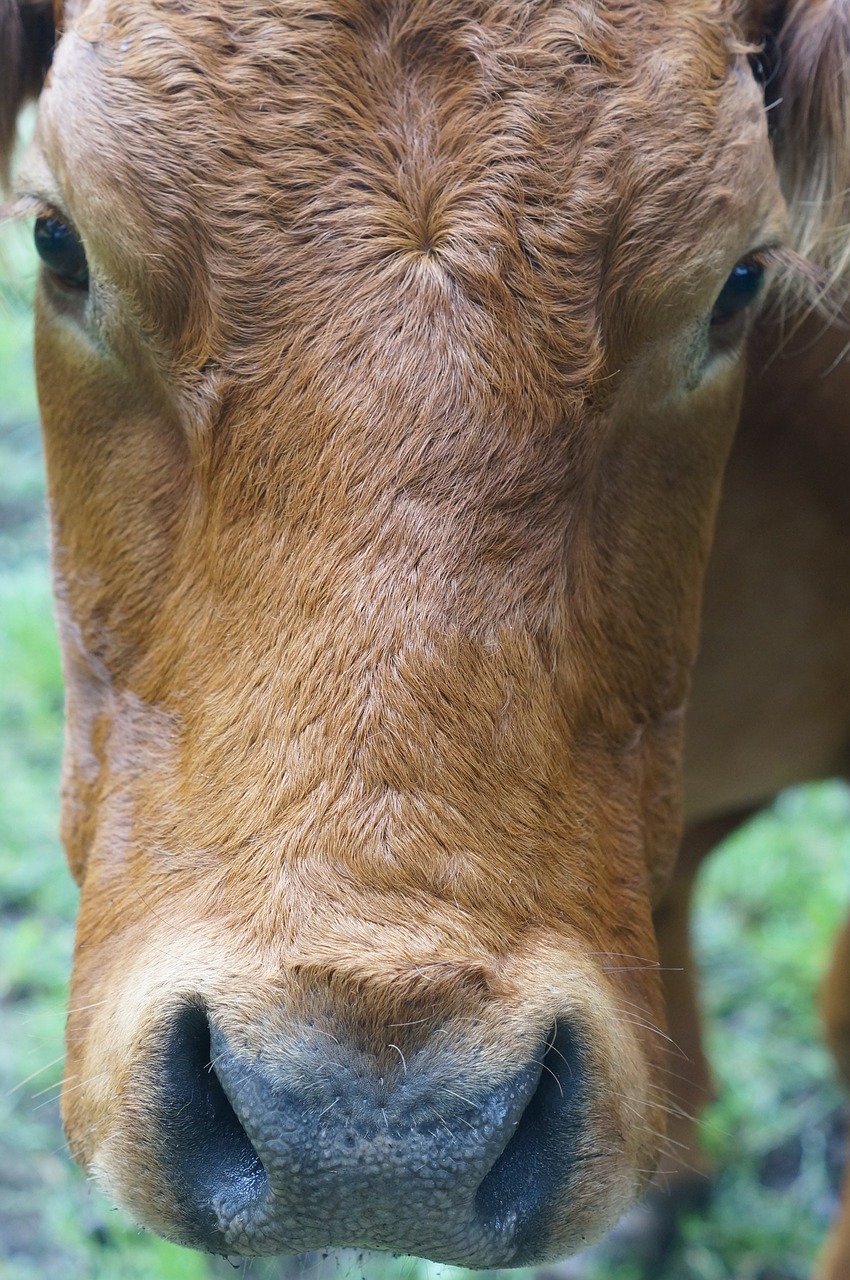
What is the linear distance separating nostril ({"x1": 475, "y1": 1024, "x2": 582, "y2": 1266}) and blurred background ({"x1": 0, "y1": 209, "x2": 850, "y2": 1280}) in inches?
56.8

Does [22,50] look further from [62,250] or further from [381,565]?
[381,565]

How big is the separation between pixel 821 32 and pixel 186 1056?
195cm

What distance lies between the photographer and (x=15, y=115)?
2750 millimetres

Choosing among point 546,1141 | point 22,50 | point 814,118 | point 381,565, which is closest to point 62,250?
point 22,50

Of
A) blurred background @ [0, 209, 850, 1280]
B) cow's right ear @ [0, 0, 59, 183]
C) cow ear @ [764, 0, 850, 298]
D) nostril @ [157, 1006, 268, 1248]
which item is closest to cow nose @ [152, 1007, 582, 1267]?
nostril @ [157, 1006, 268, 1248]

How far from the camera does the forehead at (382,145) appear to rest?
1.99 metres

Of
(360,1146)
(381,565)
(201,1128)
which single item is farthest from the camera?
(381,565)

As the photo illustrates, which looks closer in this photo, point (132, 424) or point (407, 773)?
point (407, 773)

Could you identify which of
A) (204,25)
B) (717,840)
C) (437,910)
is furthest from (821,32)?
(717,840)

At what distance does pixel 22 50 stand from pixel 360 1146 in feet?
6.53

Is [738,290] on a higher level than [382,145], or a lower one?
Result: lower

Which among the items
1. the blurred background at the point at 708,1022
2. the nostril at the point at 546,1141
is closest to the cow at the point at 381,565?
the nostril at the point at 546,1141

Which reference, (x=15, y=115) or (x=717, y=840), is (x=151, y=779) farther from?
(x=717, y=840)

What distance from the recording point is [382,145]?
2.02m
